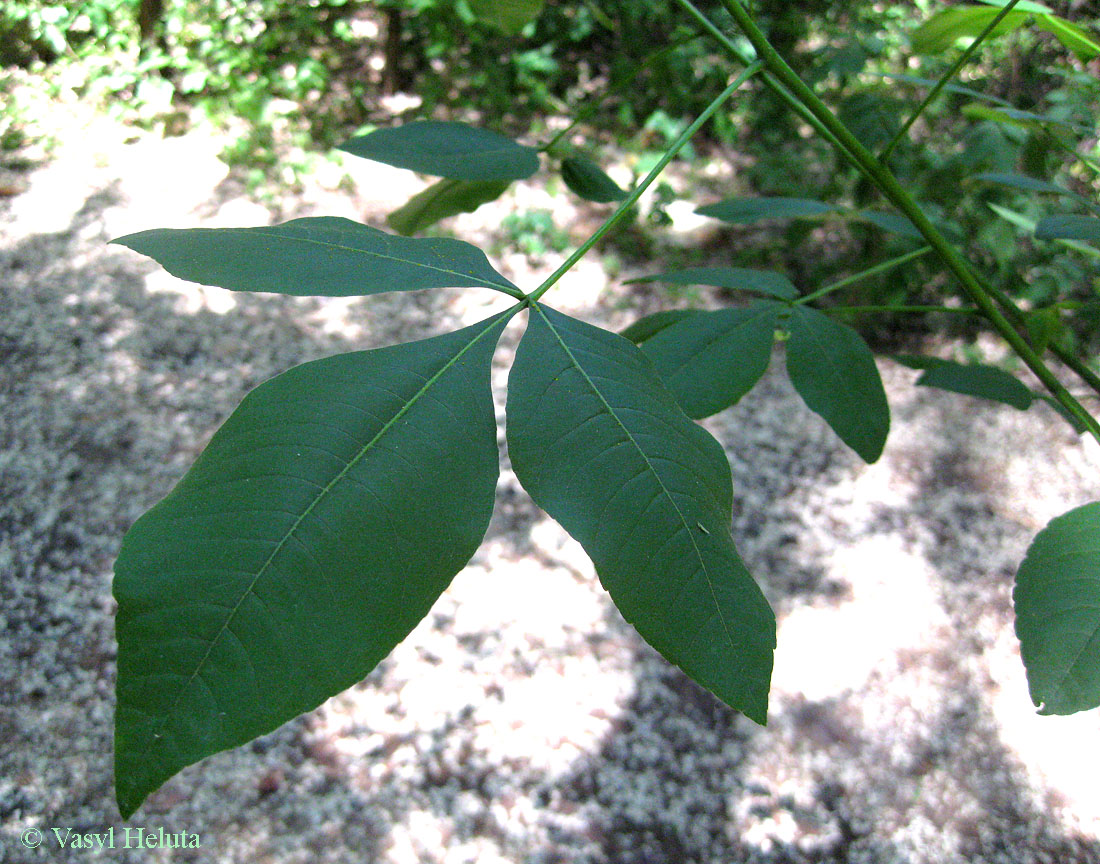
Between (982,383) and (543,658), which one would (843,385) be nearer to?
(982,383)

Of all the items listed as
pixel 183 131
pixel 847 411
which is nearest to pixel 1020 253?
pixel 847 411

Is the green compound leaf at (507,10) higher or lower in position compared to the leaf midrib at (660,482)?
higher

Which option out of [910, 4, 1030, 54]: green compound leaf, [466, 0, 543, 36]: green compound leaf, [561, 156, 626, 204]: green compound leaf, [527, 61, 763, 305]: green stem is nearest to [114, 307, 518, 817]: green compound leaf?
[527, 61, 763, 305]: green stem

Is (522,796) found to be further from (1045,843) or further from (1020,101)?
(1020,101)

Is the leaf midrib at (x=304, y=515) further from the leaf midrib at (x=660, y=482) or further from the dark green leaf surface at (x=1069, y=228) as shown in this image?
the dark green leaf surface at (x=1069, y=228)

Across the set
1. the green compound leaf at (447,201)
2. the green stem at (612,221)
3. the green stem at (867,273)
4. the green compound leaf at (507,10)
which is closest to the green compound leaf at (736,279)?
the green stem at (867,273)

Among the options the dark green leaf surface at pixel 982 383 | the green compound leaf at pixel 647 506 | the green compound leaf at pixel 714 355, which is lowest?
the dark green leaf surface at pixel 982 383

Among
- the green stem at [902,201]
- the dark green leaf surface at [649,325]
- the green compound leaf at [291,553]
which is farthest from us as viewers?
the dark green leaf surface at [649,325]
